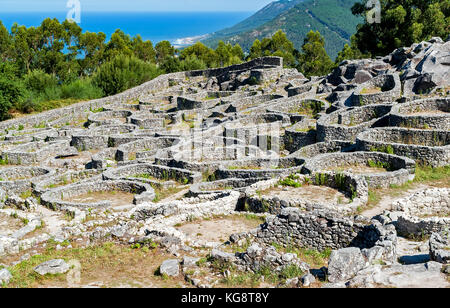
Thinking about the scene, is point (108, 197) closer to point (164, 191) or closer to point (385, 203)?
point (164, 191)

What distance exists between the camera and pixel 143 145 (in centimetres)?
2800

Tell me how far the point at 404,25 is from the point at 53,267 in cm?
4832

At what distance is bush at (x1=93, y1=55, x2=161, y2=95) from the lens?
51.1 metres

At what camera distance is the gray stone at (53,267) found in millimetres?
10625

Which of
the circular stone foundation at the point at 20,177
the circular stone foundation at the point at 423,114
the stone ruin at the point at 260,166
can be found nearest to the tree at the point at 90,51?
the stone ruin at the point at 260,166

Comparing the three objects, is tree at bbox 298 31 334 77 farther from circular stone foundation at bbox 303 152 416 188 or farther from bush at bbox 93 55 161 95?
circular stone foundation at bbox 303 152 416 188

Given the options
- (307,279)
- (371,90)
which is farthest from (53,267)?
(371,90)

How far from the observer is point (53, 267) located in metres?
10.7

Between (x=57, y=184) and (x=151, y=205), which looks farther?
(x=57, y=184)

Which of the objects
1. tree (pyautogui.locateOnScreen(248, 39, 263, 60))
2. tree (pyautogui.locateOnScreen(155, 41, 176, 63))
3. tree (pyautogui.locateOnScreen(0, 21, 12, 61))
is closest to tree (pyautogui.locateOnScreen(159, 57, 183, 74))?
tree (pyautogui.locateOnScreen(248, 39, 263, 60))
